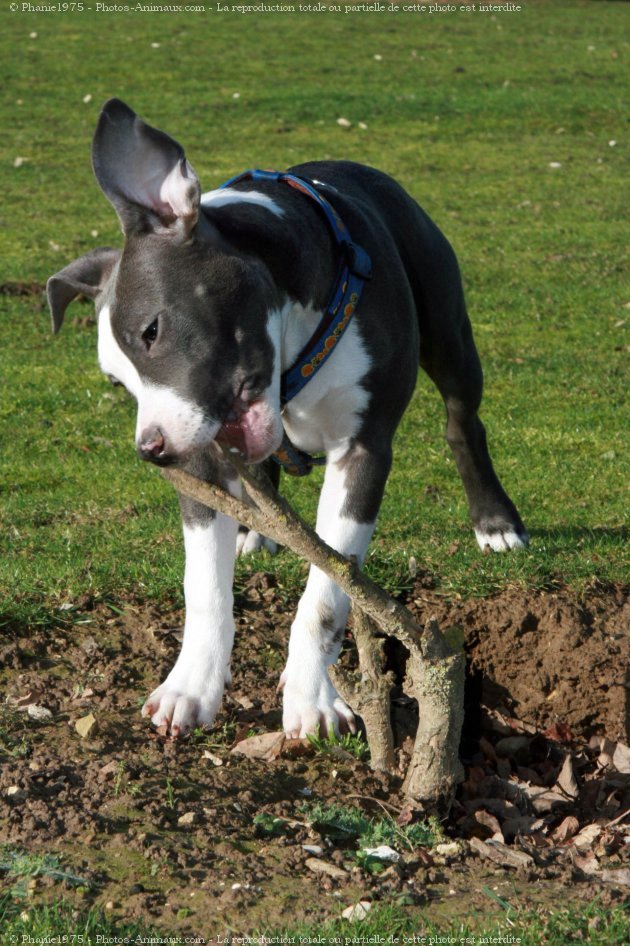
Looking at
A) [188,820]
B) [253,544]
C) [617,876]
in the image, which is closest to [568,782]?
[617,876]

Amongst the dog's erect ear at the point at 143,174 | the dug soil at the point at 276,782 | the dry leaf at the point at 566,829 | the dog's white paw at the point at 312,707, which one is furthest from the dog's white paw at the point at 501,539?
the dog's erect ear at the point at 143,174

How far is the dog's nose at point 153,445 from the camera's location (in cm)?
329

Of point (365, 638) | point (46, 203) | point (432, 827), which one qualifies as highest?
point (365, 638)

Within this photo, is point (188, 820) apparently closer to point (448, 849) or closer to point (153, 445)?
point (448, 849)

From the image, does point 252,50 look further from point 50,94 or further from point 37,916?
point 37,916

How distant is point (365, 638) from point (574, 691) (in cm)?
116

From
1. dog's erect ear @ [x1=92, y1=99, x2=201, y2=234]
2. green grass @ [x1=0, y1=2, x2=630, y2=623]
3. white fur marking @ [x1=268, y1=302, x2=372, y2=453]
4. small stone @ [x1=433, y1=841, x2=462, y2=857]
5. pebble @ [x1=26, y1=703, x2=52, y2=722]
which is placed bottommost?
green grass @ [x1=0, y1=2, x2=630, y2=623]

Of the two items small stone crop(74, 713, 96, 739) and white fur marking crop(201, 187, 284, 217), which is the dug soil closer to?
small stone crop(74, 713, 96, 739)

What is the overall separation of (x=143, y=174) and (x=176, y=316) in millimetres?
421

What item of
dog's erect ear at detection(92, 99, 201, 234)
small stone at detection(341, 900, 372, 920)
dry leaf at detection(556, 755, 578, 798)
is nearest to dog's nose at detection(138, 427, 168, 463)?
dog's erect ear at detection(92, 99, 201, 234)

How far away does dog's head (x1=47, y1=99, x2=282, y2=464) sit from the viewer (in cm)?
336

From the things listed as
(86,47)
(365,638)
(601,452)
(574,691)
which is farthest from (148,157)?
(86,47)

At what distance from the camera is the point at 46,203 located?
13844mm

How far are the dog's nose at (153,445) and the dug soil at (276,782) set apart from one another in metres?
0.91
